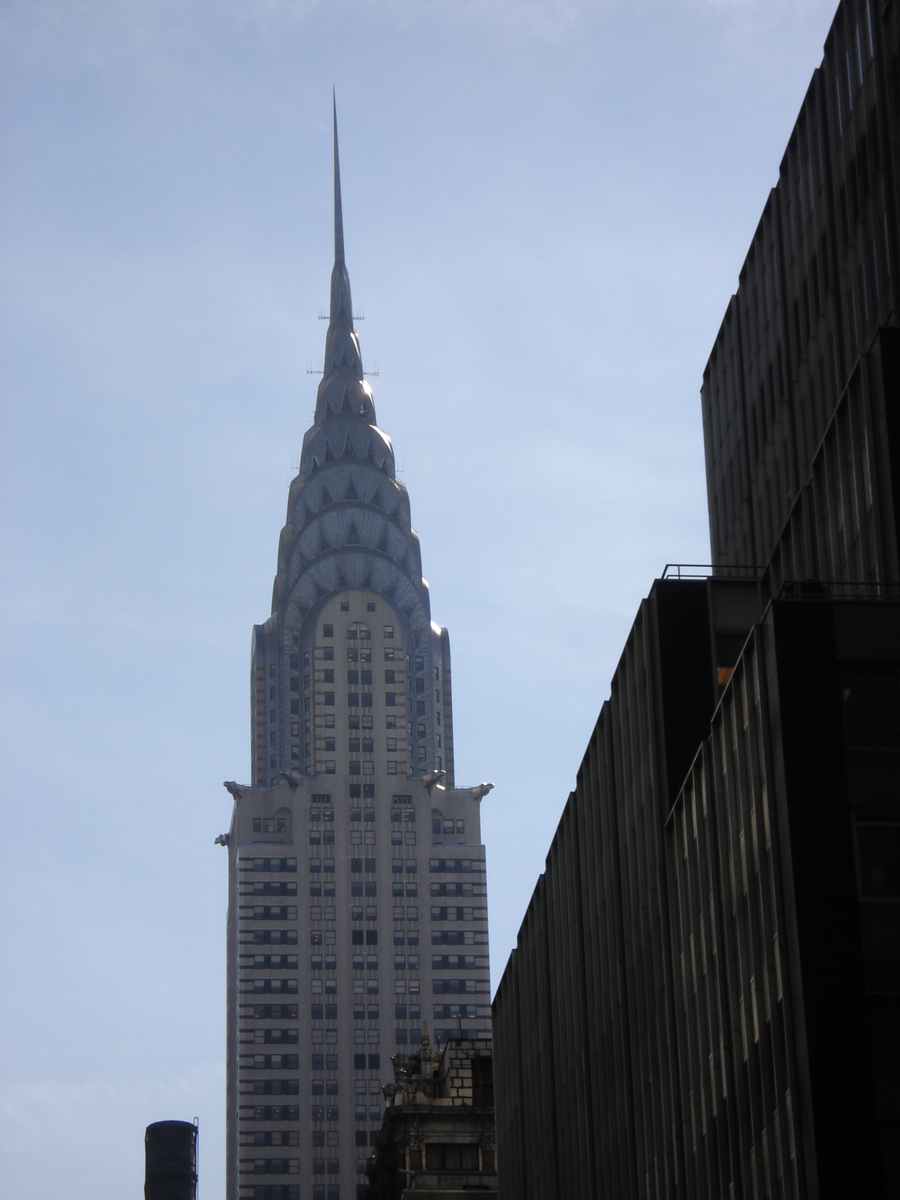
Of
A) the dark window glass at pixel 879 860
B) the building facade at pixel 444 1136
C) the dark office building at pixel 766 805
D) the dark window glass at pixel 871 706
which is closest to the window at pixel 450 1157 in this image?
the building facade at pixel 444 1136

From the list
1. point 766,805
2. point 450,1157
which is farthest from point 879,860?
point 450,1157

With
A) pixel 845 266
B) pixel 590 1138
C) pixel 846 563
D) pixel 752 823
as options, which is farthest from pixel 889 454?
pixel 590 1138

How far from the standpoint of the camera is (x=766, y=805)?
51969 millimetres

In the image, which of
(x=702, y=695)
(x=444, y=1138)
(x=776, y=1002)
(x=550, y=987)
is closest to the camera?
(x=776, y=1002)

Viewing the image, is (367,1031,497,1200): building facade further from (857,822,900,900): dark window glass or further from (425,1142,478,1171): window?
(857,822,900,900): dark window glass

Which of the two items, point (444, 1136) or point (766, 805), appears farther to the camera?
point (444, 1136)

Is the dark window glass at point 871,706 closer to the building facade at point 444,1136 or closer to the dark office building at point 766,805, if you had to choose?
the dark office building at point 766,805

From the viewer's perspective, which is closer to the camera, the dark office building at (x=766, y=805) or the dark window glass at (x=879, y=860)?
the dark office building at (x=766, y=805)

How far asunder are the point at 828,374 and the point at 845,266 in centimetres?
411

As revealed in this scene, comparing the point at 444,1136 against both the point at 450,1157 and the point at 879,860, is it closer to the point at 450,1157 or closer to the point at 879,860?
the point at 450,1157

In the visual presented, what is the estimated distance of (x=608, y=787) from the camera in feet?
260

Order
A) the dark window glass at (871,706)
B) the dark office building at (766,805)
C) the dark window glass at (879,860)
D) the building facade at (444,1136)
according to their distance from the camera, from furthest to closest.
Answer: the building facade at (444,1136) < the dark window glass at (871,706) < the dark window glass at (879,860) < the dark office building at (766,805)

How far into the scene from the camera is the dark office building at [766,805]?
49.1 metres

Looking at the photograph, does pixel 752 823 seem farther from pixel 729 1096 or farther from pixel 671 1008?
pixel 671 1008
